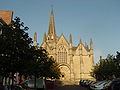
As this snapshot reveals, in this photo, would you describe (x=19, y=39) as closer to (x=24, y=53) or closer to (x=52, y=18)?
(x=24, y=53)

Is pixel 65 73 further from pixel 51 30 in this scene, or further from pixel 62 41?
pixel 51 30

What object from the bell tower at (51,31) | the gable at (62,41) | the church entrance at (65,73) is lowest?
the church entrance at (65,73)

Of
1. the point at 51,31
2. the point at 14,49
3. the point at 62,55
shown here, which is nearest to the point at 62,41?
the point at 62,55

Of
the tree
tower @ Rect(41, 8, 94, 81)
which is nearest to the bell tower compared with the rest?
tower @ Rect(41, 8, 94, 81)

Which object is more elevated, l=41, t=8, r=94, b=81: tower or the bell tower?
the bell tower

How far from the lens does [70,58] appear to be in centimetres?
8062

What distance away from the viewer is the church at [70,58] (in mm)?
80188

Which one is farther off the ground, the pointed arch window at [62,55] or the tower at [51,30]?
the tower at [51,30]

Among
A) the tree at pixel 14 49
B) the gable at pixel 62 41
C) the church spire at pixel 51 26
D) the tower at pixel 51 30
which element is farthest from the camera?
the church spire at pixel 51 26

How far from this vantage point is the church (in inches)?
3157

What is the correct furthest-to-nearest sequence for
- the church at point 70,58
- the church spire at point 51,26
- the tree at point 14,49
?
the church spire at point 51,26 < the church at point 70,58 < the tree at point 14,49

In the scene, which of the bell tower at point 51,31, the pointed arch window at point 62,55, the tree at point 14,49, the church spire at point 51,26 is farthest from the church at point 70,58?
the tree at point 14,49

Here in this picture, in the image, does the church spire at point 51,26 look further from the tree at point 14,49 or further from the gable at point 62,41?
the tree at point 14,49

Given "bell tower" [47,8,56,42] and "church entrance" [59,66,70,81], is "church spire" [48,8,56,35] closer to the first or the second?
"bell tower" [47,8,56,42]
